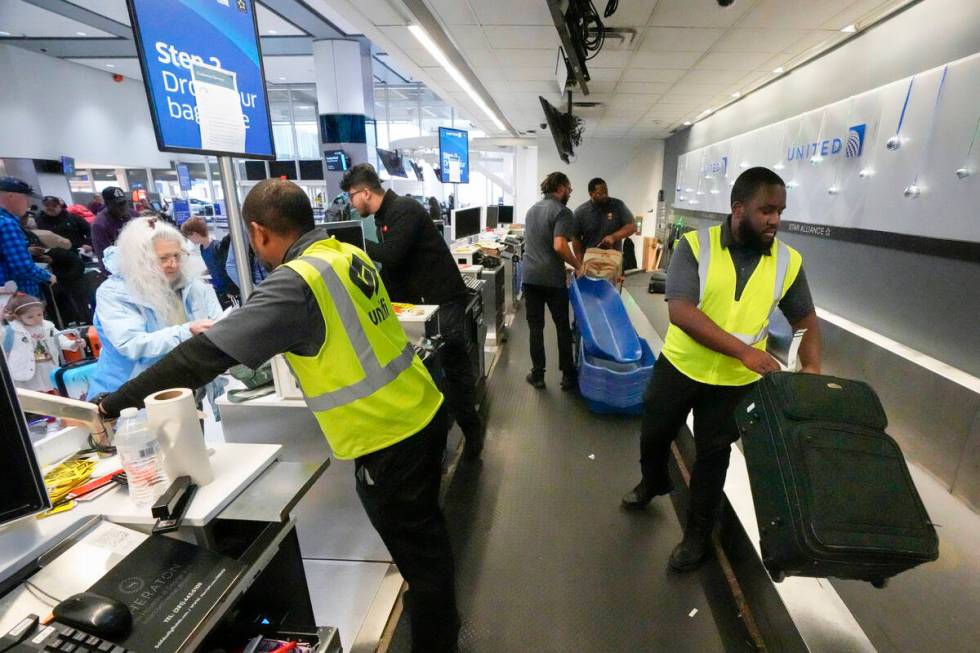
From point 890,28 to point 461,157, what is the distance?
501cm

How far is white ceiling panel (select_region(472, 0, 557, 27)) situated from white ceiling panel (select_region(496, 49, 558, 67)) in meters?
0.73

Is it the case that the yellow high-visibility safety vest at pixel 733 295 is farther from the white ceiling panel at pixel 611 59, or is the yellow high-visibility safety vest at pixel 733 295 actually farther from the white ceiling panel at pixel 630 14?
the white ceiling panel at pixel 611 59

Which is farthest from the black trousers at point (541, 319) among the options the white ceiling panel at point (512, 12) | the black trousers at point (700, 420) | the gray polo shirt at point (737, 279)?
the white ceiling panel at point (512, 12)

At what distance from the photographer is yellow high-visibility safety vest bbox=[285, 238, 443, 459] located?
3.88 ft

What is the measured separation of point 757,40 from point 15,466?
4.80 metres

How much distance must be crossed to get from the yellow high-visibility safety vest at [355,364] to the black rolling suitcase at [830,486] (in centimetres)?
106

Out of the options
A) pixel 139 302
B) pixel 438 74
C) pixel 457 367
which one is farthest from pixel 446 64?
pixel 139 302

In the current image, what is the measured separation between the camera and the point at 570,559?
204 cm

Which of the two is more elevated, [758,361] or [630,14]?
[630,14]

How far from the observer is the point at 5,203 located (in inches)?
154

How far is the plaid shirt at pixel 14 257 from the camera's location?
11.5 ft

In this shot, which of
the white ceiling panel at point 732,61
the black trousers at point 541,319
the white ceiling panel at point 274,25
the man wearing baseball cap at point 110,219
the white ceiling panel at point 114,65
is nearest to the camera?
the black trousers at point 541,319

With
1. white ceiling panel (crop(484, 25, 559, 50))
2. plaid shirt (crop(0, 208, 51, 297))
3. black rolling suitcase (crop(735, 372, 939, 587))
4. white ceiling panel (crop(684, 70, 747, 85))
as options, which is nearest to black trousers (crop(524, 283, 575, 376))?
white ceiling panel (crop(484, 25, 559, 50))

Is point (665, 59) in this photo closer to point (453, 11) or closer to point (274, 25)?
point (453, 11)
